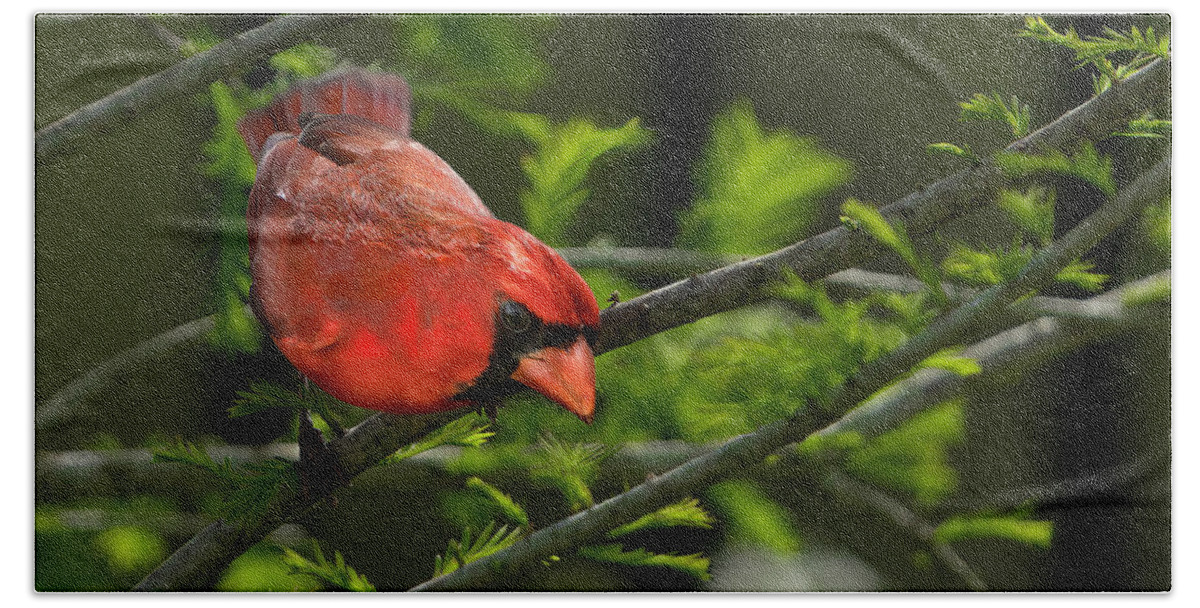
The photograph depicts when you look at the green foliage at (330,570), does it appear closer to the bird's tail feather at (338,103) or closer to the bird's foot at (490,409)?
the bird's foot at (490,409)

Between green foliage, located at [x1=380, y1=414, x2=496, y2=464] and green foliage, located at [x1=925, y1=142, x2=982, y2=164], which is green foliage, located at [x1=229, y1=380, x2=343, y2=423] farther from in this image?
green foliage, located at [x1=925, y1=142, x2=982, y2=164]

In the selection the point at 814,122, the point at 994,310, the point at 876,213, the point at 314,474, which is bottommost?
the point at 314,474

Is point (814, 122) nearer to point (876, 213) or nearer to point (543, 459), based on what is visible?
point (876, 213)

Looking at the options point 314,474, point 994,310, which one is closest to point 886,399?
point 994,310

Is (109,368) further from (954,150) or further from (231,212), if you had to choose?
(954,150)

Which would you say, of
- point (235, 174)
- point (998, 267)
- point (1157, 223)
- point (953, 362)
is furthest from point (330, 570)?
point (1157, 223)

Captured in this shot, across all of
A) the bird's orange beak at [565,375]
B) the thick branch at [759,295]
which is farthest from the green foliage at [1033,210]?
the bird's orange beak at [565,375]
